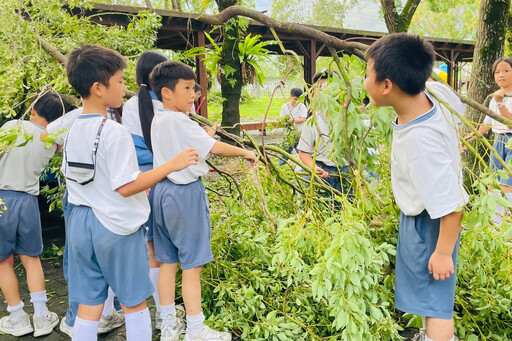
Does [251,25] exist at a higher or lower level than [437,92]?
higher

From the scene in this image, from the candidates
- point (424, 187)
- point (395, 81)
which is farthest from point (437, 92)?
point (424, 187)

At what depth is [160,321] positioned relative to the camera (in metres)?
3.41

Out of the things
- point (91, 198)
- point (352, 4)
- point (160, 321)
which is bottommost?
point (160, 321)

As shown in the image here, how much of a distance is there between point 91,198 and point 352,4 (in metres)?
38.6

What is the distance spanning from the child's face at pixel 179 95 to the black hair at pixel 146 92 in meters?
0.24

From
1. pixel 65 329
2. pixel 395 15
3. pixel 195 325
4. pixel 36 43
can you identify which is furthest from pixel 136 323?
pixel 395 15

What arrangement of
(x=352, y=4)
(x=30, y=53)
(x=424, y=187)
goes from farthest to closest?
(x=352, y=4)
(x=30, y=53)
(x=424, y=187)

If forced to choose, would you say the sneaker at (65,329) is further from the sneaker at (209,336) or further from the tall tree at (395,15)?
the tall tree at (395,15)

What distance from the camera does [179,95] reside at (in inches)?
116

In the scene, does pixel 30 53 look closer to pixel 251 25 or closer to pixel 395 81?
pixel 395 81

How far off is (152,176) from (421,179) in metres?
1.25

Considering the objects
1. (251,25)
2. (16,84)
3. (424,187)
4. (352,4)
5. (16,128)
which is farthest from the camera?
(352,4)

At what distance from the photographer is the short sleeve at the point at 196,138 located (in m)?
2.83

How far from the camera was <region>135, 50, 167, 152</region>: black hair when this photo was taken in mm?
3166
